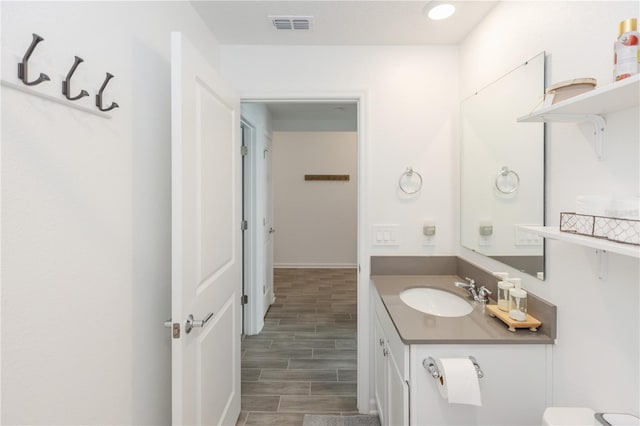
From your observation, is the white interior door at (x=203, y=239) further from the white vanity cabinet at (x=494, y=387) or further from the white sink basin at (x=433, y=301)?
the white sink basin at (x=433, y=301)

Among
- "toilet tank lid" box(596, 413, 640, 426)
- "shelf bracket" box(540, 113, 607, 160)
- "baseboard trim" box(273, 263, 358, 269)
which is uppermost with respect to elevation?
"shelf bracket" box(540, 113, 607, 160)

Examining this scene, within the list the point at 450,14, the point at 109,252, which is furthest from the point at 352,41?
the point at 109,252

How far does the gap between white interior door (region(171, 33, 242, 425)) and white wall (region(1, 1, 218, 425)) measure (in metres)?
0.15

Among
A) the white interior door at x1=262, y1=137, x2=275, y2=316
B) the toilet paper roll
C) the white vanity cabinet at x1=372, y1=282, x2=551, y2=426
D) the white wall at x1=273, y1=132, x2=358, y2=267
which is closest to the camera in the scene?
the toilet paper roll

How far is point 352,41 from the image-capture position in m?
2.05

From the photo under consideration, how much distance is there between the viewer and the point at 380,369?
1858 millimetres

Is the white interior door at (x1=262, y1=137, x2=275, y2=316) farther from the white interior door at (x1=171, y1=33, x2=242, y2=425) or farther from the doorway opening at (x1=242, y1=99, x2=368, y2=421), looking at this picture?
the white interior door at (x1=171, y1=33, x2=242, y2=425)

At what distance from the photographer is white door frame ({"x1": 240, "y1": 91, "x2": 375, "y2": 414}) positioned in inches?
83.2

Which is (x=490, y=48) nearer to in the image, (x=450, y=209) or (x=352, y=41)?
(x=352, y=41)

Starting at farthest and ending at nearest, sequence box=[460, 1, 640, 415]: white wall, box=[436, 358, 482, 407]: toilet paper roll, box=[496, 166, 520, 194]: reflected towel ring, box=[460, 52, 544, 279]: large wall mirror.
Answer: box=[496, 166, 520, 194]: reflected towel ring < box=[460, 52, 544, 279]: large wall mirror < box=[436, 358, 482, 407]: toilet paper roll < box=[460, 1, 640, 415]: white wall

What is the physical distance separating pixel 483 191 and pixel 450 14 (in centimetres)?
93

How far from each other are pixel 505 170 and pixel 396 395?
116 centimetres

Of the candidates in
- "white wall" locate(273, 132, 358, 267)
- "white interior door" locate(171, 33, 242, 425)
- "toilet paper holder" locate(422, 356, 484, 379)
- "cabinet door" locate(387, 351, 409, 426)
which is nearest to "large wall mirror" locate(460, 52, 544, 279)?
"toilet paper holder" locate(422, 356, 484, 379)

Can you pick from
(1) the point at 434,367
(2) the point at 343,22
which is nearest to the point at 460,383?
(1) the point at 434,367
